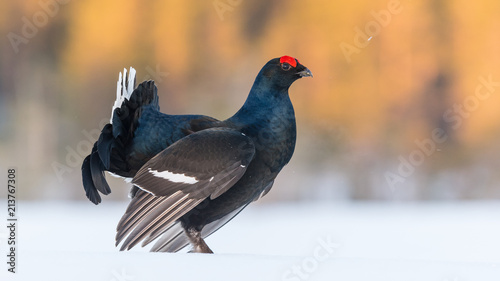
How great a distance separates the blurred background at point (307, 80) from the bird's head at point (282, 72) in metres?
2.61

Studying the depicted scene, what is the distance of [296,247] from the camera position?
253 centimetres

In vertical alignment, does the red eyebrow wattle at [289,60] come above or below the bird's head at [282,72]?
above

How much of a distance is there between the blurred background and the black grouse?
2.62 meters

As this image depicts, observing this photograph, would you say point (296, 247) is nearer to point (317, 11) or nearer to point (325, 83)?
point (325, 83)

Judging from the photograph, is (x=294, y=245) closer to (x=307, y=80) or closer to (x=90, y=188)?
(x=90, y=188)

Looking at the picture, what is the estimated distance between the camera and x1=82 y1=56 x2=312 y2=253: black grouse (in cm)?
163

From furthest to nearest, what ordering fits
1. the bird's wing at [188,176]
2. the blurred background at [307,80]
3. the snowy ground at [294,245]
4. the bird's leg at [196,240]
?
the blurred background at [307,80], the bird's leg at [196,240], the bird's wing at [188,176], the snowy ground at [294,245]

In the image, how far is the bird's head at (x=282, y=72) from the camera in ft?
6.02

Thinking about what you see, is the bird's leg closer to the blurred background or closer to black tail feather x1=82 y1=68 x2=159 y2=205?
black tail feather x1=82 y1=68 x2=159 y2=205

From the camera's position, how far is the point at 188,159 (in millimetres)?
1652

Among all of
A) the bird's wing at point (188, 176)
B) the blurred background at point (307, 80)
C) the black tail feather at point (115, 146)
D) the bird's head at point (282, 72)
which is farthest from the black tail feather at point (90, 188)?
the blurred background at point (307, 80)

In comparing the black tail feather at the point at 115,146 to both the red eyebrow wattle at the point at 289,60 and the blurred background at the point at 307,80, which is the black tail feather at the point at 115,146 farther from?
the blurred background at the point at 307,80

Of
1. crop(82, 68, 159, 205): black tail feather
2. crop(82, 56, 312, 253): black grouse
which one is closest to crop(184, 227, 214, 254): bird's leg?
crop(82, 56, 312, 253): black grouse

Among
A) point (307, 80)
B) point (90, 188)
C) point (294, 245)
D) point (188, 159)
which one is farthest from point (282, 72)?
point (307, 80)
